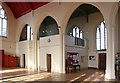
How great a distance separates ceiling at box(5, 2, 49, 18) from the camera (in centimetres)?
1638

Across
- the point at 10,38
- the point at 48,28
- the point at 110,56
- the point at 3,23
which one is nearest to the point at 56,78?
the point at 110,56

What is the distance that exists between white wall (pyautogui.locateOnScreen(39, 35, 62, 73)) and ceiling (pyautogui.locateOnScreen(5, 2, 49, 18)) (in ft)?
10.9

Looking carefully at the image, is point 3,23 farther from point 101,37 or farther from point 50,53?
point 101,37

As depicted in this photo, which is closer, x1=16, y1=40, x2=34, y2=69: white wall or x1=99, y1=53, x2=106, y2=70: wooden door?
x1=99, y1=53, x2=106, y2=70: wooden door

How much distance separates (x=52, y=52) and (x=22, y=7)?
6552 millimetres

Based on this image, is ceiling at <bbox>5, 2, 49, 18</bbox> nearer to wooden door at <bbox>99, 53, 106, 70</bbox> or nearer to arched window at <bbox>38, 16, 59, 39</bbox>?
arched window at <bbox>38, 16, 59, 39</bbox>

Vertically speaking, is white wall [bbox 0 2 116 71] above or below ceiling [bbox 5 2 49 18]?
below

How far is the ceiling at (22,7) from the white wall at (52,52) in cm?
331

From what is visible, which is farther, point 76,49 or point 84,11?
point 84,11

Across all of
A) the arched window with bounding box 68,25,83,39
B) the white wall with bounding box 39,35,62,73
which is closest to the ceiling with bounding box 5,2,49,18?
the white wall with bounding box 39,35,62,73

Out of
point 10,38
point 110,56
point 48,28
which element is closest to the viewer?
point 110,56

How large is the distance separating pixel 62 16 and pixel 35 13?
13.8 feet

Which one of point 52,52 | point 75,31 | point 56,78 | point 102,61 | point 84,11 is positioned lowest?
point 56,78

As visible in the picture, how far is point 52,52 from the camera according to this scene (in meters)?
14.4
